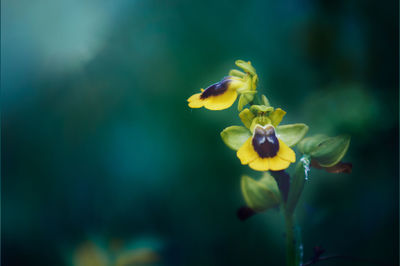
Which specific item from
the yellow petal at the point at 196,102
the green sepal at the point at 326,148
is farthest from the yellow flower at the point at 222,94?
the green sepal at the point at 326,148

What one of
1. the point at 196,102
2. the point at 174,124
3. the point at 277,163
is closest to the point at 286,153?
the point at 277,163

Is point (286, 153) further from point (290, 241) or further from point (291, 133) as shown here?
point (290, 241)

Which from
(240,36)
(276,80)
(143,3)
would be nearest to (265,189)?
(276,80)

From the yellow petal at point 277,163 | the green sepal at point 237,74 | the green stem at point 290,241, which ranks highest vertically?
the green sepal at point 237,74

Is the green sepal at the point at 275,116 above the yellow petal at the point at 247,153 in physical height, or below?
above

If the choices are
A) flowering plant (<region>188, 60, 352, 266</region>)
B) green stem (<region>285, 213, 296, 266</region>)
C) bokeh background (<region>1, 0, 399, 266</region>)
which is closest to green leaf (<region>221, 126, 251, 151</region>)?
flowering plant (<region>188, 60, 352, 266</region>)

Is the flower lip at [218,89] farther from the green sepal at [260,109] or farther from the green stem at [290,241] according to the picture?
the green stem at [290,241]
